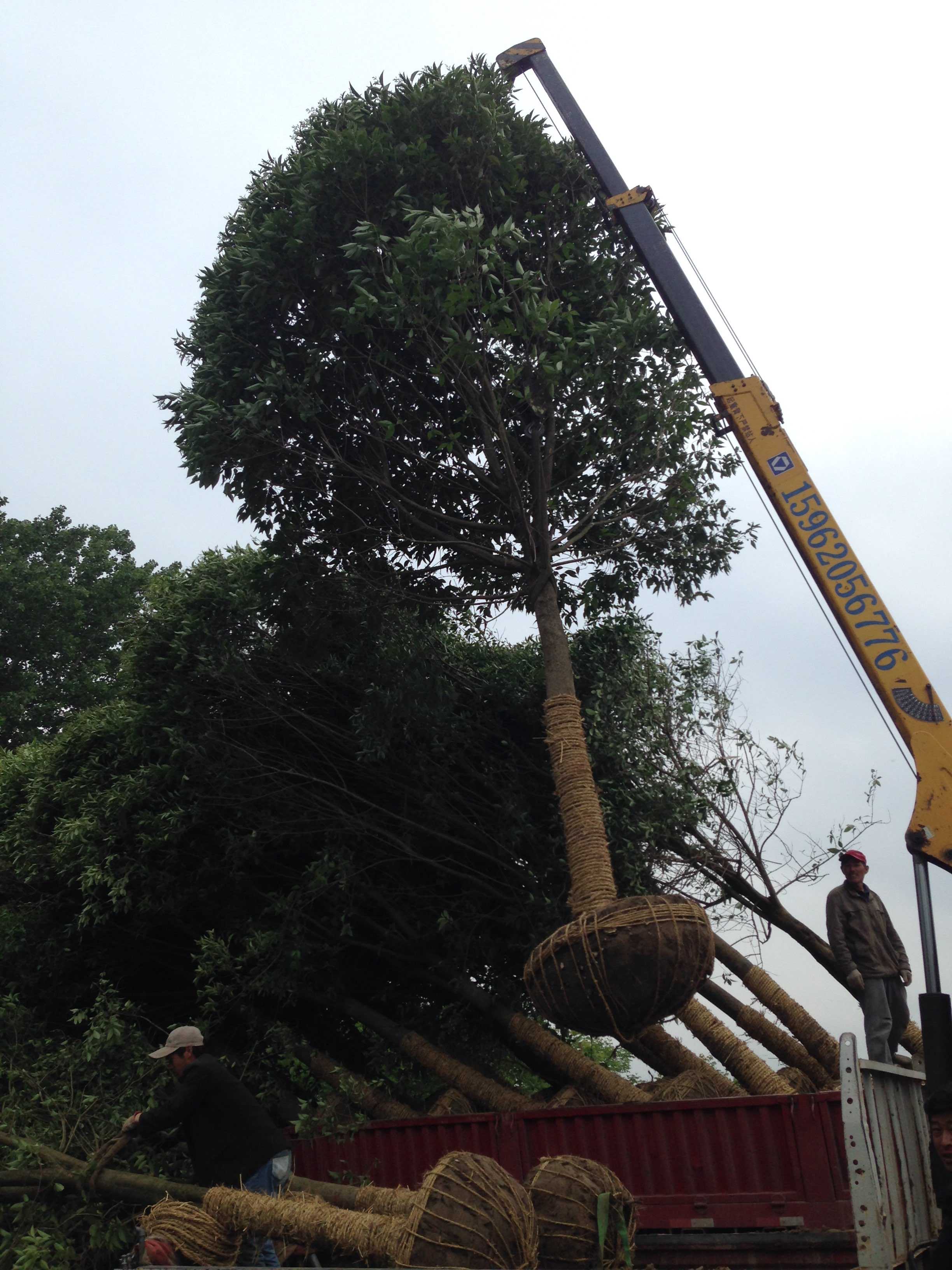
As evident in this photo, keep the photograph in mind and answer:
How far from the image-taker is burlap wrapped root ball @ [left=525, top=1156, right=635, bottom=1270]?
16.8ft

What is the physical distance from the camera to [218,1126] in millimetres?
5887

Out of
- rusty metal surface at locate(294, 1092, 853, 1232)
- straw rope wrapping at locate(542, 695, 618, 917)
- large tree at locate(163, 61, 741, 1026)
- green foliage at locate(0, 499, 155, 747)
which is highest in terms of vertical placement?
green foliage at locate(0, 499, 155, 747)

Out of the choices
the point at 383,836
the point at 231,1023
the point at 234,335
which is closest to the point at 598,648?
the point at 383,836

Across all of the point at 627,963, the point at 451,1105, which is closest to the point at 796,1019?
the point at 451,1105

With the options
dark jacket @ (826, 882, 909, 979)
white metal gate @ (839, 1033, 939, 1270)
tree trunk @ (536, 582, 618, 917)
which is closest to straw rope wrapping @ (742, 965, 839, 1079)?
dark jacket @ (826, 882, 909, 979)

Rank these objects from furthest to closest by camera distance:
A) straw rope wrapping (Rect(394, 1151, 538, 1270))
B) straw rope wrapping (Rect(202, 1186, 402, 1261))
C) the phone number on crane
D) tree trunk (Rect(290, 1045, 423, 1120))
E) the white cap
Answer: tree trunk (Rect(290, 1045, 423, 1120))
the phone number on crane
the white cap
straw rope wrapping (Rect(202, 1186, 402, 1261))
straw rope wrapping (Rect(394, 1151, 538, 1270))

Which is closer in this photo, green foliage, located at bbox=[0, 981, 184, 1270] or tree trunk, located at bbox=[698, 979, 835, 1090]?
green foliage, located at bbox=[0, 981, 184, 1270]

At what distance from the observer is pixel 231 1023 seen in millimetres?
12656

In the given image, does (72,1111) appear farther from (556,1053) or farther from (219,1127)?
(556,1053)

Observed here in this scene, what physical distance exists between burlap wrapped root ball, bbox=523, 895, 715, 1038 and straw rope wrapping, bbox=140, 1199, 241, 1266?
8.14ft

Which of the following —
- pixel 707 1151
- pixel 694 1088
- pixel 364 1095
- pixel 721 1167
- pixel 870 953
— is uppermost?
pixel 364 1095

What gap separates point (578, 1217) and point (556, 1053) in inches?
214

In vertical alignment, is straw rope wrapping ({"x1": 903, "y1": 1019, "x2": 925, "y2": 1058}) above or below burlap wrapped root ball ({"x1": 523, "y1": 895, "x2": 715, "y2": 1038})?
above

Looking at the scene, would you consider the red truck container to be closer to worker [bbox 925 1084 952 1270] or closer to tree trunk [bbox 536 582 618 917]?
tree trunk [bbox 536 582 618 917]
